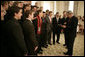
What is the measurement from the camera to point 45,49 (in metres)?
5.88

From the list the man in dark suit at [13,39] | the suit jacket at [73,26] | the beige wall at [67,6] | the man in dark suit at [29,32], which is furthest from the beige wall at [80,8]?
the man in dark suit at [13,39]

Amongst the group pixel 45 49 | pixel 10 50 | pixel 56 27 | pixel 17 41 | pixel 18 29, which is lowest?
pixel 45 49

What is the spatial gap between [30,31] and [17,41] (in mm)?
710

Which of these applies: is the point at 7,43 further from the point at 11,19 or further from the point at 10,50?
the point at 11,19

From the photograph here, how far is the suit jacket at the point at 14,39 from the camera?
2439 mm

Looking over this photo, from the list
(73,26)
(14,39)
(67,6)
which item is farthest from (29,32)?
(67,6)

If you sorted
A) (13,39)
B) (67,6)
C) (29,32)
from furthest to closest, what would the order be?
(67,6), (29,32), (13,39)

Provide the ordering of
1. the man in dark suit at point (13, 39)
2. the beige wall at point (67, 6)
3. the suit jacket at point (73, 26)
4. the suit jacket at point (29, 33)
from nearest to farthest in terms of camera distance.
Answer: the man in dark suit at point (13, 39) < the suit jacket at point (29, 33) < the suit jacket at point (73, 26) < the beige wall at point (67, 6)

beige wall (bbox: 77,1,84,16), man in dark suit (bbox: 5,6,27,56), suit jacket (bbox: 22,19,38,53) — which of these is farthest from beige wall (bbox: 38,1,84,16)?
man in dark suit (bbox: 5,6,27,56)

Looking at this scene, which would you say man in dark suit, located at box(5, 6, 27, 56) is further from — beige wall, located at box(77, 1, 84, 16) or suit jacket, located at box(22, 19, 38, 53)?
beige wall, located at box(77, 1, 84, 16)

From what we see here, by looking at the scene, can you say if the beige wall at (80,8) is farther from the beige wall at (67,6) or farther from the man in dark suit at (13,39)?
the man in dark suit at (13,39)

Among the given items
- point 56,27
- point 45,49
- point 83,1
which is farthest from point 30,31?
point 83,1

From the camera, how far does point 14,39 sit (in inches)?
96.7

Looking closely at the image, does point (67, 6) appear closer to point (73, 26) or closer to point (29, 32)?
point (73, 26)
